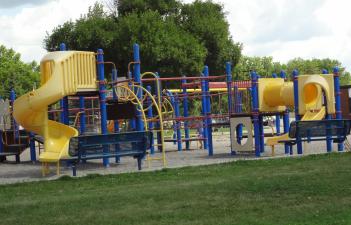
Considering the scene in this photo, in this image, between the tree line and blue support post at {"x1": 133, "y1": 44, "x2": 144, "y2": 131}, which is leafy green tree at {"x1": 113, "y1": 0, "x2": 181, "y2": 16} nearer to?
the tree line

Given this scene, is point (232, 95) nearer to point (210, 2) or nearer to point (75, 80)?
point (75, 80)

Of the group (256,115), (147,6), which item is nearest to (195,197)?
(256,115)

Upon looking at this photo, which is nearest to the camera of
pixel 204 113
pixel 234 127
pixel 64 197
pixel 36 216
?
pixel 36 216

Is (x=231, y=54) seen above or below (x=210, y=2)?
below

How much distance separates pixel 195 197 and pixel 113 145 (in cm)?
640

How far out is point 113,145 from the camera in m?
16.5

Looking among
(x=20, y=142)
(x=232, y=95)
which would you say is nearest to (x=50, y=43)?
(x=20, y=142)

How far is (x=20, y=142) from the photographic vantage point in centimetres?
2369

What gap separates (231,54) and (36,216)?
1766 inches

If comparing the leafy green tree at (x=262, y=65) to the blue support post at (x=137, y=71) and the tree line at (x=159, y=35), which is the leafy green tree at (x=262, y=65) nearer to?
the tree line at (x=159, y=35)

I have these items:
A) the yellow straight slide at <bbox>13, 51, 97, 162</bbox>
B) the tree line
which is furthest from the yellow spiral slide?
the tree line

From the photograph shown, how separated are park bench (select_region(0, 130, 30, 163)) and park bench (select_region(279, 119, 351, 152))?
882cm

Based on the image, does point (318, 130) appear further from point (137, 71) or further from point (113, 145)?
point (113, 145)

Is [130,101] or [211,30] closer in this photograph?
[130,101]
